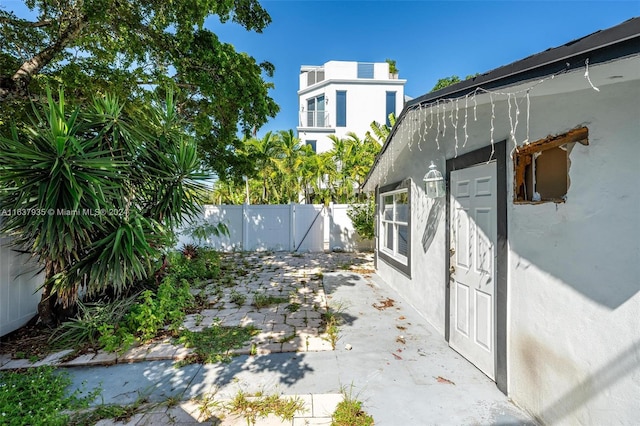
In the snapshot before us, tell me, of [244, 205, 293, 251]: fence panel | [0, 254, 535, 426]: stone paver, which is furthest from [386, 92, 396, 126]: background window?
[0, 254, 535, 426]: stone paver

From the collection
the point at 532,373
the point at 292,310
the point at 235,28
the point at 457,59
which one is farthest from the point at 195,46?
the point at 457,59

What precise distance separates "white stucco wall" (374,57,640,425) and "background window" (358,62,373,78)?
60.8ft

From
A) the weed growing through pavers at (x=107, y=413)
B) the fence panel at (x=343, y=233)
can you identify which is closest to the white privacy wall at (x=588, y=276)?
the weed growing through pavers at (x=107, y=413)

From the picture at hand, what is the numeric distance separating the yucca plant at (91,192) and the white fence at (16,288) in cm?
17

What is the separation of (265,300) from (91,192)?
338cm

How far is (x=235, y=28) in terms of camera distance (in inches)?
259

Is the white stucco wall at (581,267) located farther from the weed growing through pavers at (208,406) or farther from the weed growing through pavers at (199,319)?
the weed growing through pavers at (199,319)

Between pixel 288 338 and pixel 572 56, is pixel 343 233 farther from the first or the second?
pixel 572 56

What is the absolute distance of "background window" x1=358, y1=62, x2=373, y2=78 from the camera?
62.2 feet

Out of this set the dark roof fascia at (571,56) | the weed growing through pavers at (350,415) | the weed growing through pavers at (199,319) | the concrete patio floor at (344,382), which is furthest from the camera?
the weed growing through pavers at (199,319)

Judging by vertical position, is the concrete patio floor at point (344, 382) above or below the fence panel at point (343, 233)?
below

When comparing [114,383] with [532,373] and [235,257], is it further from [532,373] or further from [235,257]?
[235,257]

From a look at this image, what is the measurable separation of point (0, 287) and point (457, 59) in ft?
40.0

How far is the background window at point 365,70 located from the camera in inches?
747
